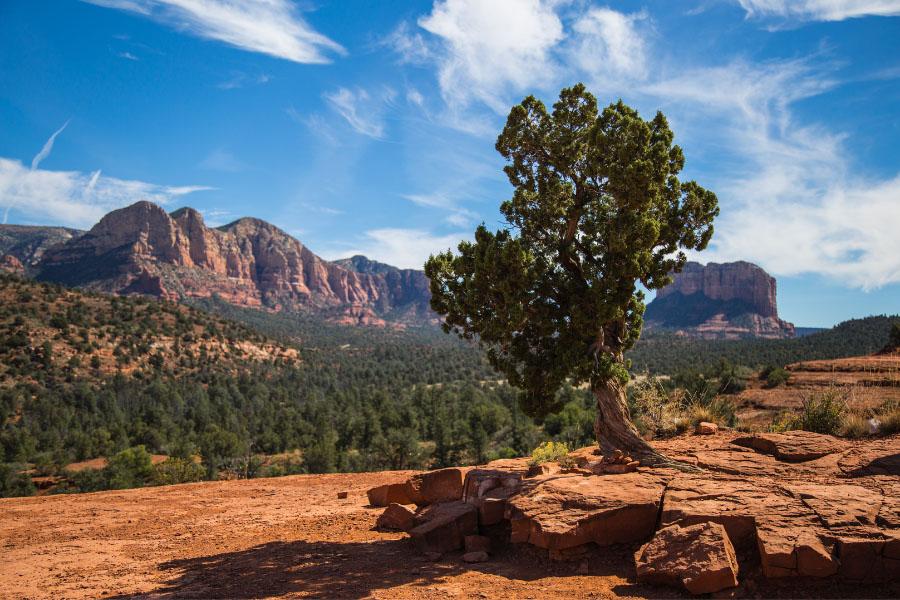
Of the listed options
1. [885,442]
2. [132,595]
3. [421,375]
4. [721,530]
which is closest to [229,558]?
[132,595]

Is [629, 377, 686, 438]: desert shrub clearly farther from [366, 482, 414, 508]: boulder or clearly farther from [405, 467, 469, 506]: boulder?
[366, 482, 414, 508]: boulder

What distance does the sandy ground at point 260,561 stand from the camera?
19.7 ft

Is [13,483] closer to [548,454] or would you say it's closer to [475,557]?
[548,454]

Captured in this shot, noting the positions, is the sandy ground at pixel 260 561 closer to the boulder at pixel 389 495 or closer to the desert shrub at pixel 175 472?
the boulder at pixel 389 495

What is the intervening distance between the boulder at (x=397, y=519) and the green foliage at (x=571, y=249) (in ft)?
10.0

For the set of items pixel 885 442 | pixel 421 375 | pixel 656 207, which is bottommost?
pixel 421 375

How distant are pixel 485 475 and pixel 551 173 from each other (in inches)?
249

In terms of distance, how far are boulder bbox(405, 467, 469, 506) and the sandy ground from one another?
1.08 metres

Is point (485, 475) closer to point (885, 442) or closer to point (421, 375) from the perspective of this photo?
point (885, 442)

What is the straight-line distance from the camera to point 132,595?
6414 mm

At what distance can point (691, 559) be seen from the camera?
5.50m

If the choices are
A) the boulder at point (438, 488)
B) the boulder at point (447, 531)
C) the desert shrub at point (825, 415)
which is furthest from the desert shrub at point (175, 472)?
the desert shrub at point (825, 415)

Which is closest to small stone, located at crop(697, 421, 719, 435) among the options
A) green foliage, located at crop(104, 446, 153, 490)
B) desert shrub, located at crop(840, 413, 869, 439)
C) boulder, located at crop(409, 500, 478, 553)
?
desert shrub, located at crop(840, 413, 869, 439)

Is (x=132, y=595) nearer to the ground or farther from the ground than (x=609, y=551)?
nearer to the ground
